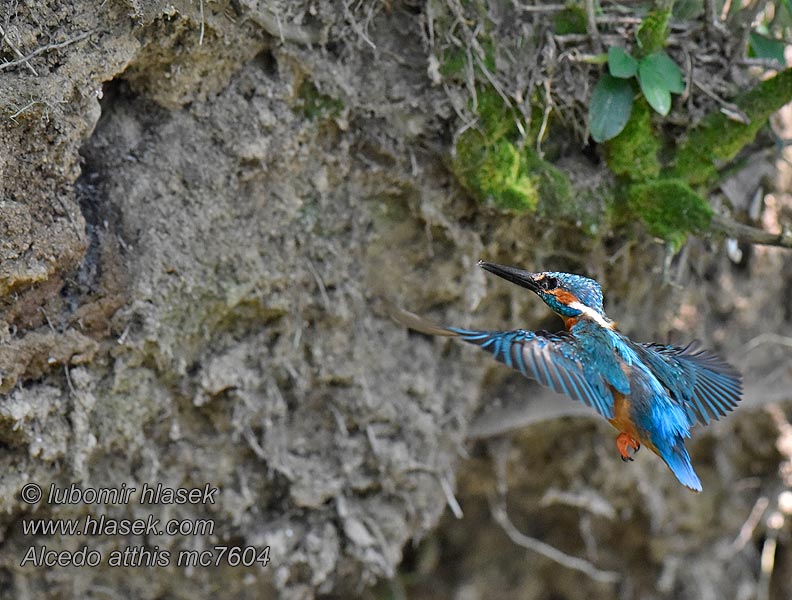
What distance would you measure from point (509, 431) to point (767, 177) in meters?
1.25

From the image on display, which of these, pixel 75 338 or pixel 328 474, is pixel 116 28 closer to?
pixel 75 338

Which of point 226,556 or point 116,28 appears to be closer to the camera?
point 116,28

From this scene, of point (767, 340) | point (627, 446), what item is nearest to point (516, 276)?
point (627, 446)

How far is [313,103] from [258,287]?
54cm

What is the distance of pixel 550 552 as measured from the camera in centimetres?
335

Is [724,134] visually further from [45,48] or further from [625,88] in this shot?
[45,48]

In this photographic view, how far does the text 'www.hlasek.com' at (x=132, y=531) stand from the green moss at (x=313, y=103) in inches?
44.6

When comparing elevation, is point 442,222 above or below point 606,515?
above

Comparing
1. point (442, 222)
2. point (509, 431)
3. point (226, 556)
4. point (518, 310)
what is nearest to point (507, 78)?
point (442, 222)

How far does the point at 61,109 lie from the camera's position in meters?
2.11

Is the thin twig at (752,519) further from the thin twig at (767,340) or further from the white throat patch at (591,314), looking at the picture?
the white throat patch at (591,314)

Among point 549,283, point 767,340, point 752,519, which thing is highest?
point 549,283

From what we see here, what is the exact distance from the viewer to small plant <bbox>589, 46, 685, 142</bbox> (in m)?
2.50

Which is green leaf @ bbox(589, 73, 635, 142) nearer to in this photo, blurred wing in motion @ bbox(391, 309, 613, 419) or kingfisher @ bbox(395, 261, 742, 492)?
kingfisher @ bbox(395, 261, 742, 492)
